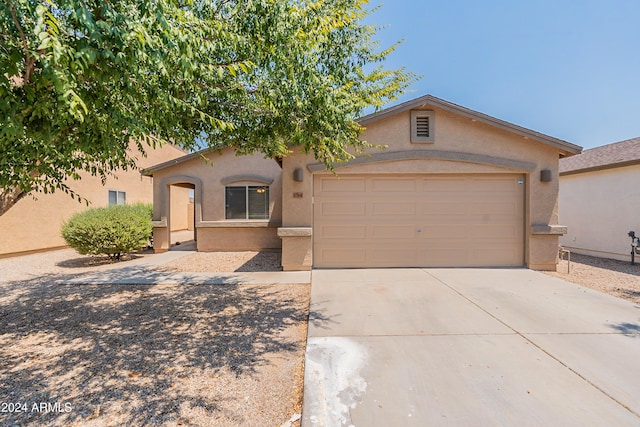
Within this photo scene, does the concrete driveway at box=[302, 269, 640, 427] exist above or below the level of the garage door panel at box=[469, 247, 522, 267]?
below

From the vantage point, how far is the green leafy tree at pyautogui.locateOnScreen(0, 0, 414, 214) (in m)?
2.29

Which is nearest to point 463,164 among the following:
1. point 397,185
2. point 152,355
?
point 397,185

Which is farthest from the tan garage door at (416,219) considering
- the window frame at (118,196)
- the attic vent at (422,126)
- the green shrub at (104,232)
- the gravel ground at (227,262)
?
the window frame at (118,196)

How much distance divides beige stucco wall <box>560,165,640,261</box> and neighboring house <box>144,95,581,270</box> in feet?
12.6

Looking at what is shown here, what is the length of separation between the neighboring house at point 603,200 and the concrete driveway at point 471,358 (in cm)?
577

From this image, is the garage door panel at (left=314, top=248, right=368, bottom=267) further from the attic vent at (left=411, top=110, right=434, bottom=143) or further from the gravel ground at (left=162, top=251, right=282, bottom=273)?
the attic vent at (left=411, top=110, right=434, bottom=143)

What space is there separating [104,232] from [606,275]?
47.1 ft

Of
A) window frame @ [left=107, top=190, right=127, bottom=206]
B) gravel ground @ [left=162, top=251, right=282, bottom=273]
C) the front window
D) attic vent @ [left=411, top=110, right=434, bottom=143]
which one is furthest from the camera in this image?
window frame @ [left=107, top=190, right=127, bottom=206]

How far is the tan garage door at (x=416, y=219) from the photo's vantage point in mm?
7781

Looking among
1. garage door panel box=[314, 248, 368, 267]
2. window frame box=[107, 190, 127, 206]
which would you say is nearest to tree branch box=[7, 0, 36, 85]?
garage door panel box=[314, 248, 368, 267]

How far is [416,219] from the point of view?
780 cm

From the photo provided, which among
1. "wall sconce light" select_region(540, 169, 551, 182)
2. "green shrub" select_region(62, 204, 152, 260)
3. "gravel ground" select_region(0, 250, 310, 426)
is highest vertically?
"wall sconce light" select_region(540, 169, 551, 182)

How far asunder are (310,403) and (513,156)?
7.98 meters

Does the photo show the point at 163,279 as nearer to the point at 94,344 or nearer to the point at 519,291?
the point at 94,344
